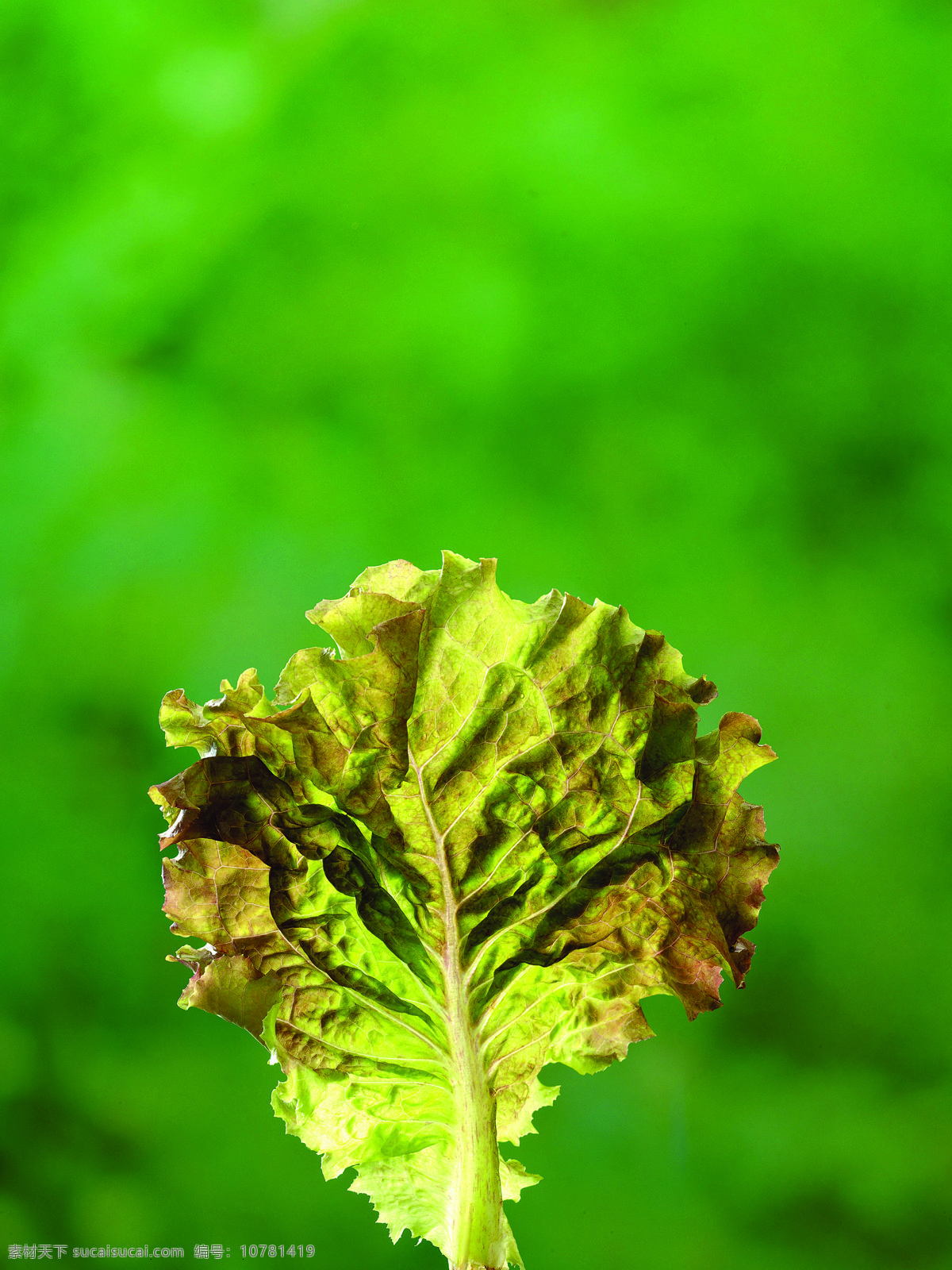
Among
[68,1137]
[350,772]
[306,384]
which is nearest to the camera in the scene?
[350,772]

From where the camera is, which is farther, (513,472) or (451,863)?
(513,472)

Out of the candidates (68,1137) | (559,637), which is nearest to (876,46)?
(559,637)

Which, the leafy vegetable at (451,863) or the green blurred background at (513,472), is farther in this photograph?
the green blurred background at (513,472)

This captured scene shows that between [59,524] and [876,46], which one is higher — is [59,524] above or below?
below

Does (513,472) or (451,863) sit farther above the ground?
(513,472)

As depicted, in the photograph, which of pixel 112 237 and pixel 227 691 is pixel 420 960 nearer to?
pixel 227 691
